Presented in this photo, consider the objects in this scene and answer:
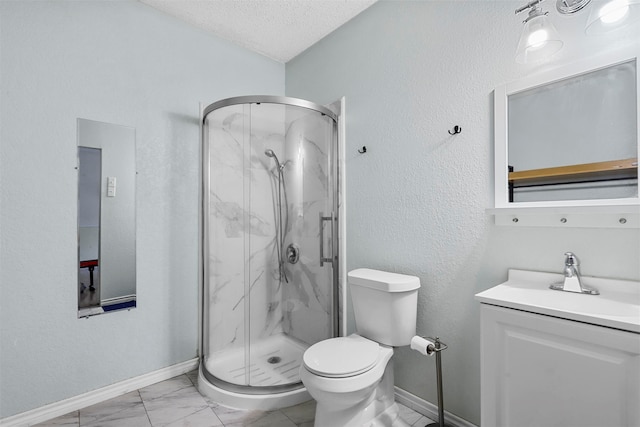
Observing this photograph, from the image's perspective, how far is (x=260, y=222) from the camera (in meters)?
1.99

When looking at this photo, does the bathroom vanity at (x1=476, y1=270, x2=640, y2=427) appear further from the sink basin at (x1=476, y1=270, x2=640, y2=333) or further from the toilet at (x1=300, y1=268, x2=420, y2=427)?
the toilet at (x1=300, y1=268, x2=420, y2=427)

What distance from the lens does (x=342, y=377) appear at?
4.46ft

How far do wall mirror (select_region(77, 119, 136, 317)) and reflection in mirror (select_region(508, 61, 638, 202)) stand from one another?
2214 mm

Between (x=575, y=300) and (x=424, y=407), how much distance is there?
1.08 metres

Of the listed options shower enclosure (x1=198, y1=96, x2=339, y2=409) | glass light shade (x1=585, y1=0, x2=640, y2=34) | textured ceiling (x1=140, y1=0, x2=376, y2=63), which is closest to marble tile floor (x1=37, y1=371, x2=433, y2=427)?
shower enclosure (x1=198, y1=96, x2=339, y2=409)

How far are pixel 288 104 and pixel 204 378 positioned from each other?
1.83 metres

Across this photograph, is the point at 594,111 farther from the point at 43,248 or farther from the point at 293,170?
the point at 43,248

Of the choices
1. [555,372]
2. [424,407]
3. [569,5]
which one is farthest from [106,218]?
[569,5]

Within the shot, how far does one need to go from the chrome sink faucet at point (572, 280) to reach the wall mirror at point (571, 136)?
0.74 ft

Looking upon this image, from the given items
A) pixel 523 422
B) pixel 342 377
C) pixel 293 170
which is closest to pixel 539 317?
pixel 523 422

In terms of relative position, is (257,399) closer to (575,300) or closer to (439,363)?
(439,363)

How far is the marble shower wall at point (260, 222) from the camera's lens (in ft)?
6.47

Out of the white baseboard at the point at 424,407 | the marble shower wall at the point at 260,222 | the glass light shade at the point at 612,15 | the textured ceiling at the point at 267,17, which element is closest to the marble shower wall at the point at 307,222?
the marble shower wall at the point at 260,222

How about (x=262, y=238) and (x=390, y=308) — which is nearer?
(x=390, y=308)
